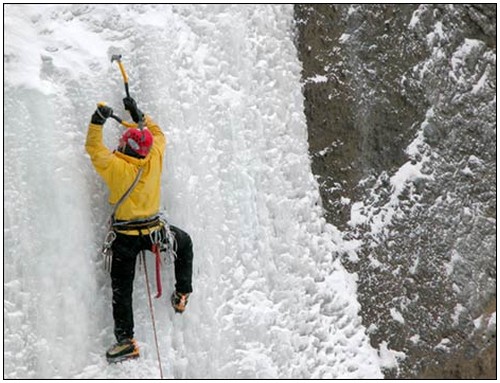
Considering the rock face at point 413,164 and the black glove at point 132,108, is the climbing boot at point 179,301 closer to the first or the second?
the black glove at point 132,108

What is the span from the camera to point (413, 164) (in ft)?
17.6

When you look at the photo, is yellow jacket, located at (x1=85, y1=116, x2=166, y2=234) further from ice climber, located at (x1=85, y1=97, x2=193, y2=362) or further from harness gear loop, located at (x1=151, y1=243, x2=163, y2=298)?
harness gear loop, located at (x1=151, y1=243, x2=163, y2=298)

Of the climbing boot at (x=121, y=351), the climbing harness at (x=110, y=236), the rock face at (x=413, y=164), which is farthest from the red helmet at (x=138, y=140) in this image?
the rock face at (x=413, y=164)

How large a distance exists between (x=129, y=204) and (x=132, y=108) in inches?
19.6

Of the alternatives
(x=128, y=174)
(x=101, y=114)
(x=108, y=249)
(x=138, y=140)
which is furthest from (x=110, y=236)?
(x=101, y=114)

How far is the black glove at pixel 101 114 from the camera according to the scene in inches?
152

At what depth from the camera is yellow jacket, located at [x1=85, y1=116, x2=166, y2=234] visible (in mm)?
3924

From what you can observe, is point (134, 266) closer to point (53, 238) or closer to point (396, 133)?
point (53, 238)

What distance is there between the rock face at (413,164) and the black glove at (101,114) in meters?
1.71

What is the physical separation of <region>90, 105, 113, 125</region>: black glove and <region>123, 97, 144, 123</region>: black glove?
186mm

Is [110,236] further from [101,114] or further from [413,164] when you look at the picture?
[413,164]

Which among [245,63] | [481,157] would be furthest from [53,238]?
[481,157]

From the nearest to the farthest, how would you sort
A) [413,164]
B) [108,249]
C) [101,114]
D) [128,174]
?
[101,114]
[128,174]
[108,249]
[413,164]

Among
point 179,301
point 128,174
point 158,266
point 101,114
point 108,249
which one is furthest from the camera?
point 179,301
